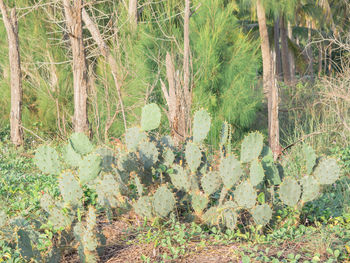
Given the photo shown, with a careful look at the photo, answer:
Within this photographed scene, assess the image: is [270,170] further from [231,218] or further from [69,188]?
[69,188]

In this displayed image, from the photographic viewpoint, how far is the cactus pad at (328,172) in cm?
380

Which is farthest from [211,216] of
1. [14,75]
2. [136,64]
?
[14,75]

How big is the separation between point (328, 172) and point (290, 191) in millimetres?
349

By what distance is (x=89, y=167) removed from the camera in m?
3.62

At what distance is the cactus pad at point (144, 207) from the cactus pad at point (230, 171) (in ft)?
2.08

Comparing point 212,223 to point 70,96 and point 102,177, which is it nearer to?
point 102,177

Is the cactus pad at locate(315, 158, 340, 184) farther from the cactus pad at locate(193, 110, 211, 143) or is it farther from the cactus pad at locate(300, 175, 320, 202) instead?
the cactus pad at locate(193, 110, 211, 143)

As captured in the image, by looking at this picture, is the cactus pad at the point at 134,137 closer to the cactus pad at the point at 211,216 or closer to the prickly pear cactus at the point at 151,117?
the prickly pear cactus at the point at 151,117

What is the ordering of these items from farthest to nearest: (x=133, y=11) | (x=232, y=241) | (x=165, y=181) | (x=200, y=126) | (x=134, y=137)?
1. (x=133, y=11)
2. (x=165, y=181)
3. (x=134, y=137)
4. (x=200, y=126)
5. (x=232, y=241)

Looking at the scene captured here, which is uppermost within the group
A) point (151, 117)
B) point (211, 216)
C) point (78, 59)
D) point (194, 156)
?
point (78, 59)

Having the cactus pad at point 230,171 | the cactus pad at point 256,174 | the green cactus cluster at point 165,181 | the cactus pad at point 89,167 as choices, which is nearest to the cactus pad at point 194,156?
the green cactus cluster at point 165,181

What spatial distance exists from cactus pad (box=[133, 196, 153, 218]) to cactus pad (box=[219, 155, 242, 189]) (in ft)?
2.08

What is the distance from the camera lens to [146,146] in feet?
13.7

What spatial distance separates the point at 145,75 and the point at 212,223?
18.2 feet
